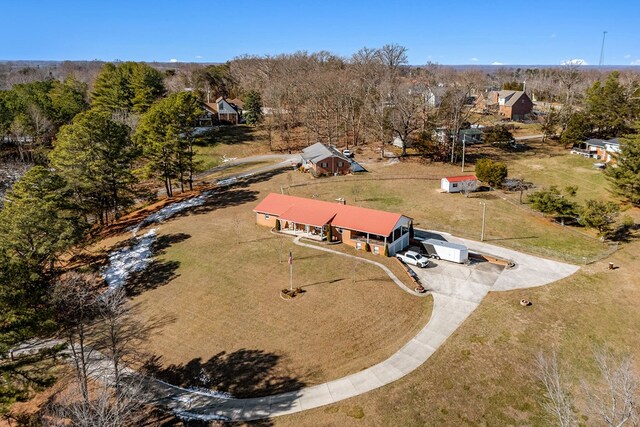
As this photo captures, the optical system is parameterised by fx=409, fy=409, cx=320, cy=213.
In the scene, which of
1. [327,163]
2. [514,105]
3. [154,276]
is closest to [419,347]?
[154,276]

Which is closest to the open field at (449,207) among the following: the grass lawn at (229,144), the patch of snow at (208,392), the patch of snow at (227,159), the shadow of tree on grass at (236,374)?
the patch of snow at (227,159)

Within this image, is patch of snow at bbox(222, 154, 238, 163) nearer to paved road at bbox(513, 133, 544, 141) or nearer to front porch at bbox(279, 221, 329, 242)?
front porch at bbox(279, 221, 329, 242)

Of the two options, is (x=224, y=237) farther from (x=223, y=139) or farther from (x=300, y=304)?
(x=223, y=139)

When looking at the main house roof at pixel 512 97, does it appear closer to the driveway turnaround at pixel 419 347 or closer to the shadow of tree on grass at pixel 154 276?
the driveway turnaround at pixel 419 347

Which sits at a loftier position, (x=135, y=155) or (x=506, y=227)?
(x=135, y=155)

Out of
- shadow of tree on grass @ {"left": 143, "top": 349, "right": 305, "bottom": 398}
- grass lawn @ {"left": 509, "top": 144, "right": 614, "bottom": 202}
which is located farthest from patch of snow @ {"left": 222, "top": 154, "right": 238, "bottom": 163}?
shadow of tree on grass @ {"left": 143, "top": 349, "right": 305, "bottom": 398}

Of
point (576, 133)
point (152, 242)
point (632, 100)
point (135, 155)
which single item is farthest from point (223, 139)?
point (632, 100)
